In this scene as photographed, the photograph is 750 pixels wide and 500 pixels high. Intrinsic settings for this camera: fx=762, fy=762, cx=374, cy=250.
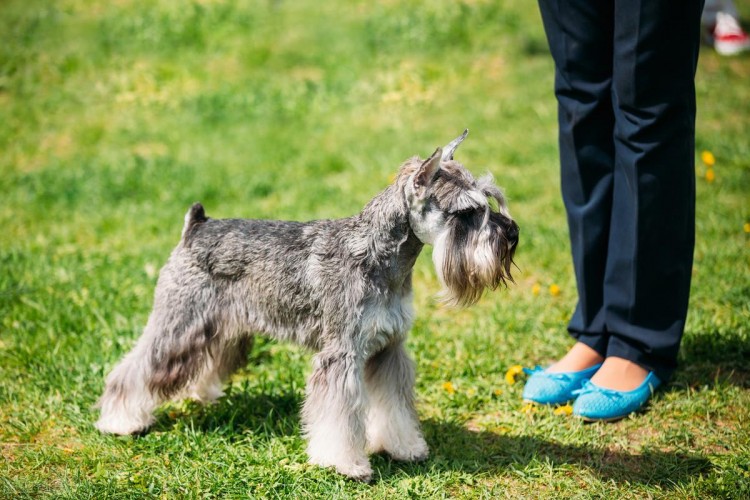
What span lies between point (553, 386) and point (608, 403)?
0.34 m

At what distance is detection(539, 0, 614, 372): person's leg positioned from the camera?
4.19m

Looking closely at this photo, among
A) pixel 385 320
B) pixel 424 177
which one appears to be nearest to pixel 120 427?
pixel 385 320

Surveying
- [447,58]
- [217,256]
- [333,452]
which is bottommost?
[333,452]

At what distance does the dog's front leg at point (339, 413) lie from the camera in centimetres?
377

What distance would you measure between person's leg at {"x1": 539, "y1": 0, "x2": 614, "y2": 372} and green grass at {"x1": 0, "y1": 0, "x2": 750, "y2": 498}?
0.53 meters

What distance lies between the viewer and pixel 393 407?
4016 mm

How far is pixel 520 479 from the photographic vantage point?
3.88 meters

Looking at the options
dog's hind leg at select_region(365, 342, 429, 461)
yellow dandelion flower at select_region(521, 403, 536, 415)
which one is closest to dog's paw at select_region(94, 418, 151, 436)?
dog's hind leg at select_region(365, 342, 429, 461)

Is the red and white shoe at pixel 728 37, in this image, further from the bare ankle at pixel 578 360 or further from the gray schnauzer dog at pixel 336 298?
the gray schnauzer dog at pixel 336 298

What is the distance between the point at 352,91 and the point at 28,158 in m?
4.08

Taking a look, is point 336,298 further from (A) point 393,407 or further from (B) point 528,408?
(B) point 528,408

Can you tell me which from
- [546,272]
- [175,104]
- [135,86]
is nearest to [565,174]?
[546,272]

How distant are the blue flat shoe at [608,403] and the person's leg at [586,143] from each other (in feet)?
0.97

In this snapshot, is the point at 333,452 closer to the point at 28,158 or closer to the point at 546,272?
the point at 546,272
